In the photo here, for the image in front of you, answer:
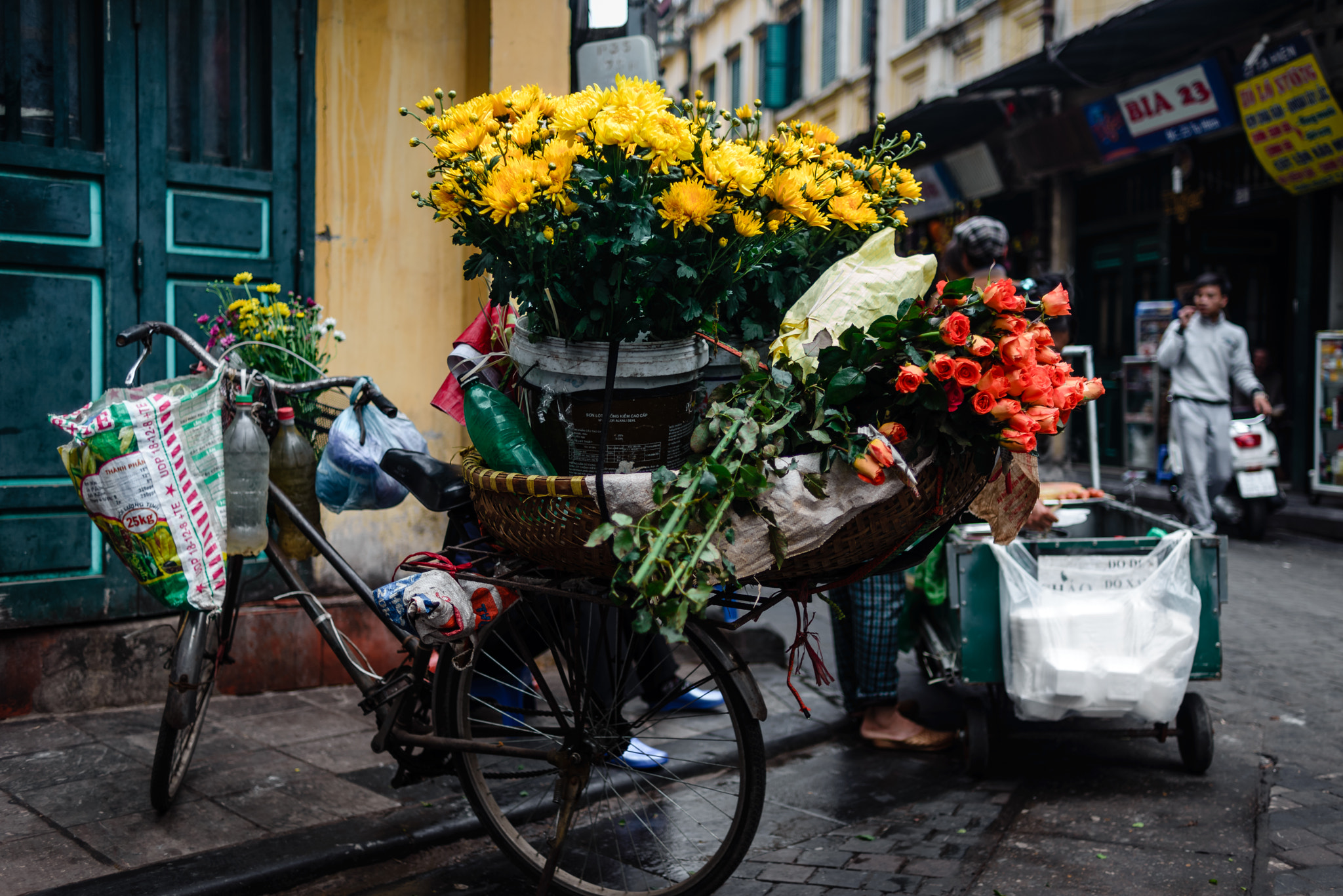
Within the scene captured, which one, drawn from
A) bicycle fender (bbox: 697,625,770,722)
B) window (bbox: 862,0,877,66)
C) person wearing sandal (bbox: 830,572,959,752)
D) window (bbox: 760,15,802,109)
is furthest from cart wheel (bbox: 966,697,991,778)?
window (bbox: 760,15,802,109)

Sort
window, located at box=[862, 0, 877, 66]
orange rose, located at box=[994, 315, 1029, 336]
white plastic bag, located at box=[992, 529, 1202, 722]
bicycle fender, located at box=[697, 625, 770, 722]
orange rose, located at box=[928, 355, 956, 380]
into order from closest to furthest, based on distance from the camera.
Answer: orange rose, located at box=[928, 355, 956, 380], orange rose, located at box=[994, 315, 1029, 336], bicycle fender, located at box=[697, 625, 770, 722], white plastic bag, located at box=[992, 529, 1202, 722], window, located at box=[862, 0, 877, 66]

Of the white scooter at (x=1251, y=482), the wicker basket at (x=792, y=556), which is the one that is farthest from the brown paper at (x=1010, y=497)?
the white scooter at (x=1251, y=482)

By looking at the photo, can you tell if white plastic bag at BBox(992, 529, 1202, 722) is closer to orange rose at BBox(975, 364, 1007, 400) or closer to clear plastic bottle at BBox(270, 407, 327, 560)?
orange rose at BBox(975, 364, 1007, 400)

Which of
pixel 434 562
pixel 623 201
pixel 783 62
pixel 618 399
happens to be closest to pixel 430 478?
pixel 434 562

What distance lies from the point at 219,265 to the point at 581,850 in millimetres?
2777

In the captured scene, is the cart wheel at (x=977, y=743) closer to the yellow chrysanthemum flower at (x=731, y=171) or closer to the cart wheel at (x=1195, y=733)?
the cart wheel at (x=1195, y=733)

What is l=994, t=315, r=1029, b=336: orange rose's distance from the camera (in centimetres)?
216

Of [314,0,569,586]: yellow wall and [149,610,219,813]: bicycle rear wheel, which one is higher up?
[314,0,569,586]: yellow wall

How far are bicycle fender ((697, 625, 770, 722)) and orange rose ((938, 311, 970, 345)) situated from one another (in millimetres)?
910

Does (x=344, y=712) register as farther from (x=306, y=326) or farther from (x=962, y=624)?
(x=962, y=624)

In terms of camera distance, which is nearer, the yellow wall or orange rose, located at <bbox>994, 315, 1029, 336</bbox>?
orange rose, located at <bbox>994, 315, 1029, 336</bbox>

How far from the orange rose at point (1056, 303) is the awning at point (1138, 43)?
9.10 m

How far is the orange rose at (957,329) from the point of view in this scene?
2090 mm

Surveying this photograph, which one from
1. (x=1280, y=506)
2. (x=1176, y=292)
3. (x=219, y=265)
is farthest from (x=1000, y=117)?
(x=219, y=265)
